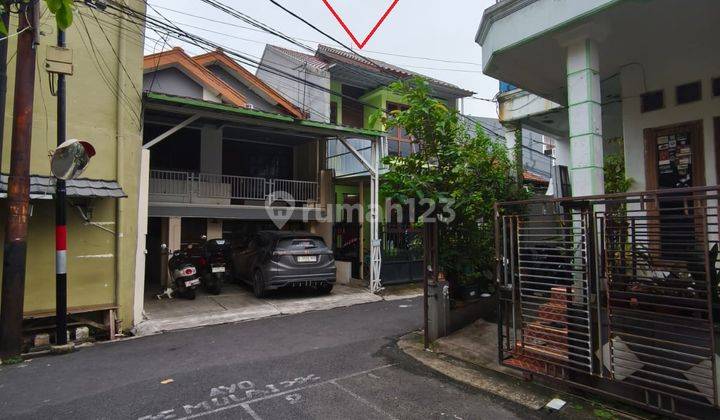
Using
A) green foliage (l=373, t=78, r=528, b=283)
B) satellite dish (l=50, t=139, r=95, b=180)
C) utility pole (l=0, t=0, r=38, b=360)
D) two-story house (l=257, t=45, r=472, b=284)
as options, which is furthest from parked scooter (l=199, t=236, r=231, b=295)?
green foliage (l=373, t=78, r=528, b=283)

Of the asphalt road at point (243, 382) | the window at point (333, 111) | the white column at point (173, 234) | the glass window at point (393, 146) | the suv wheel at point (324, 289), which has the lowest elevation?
the asphalt road at point (243, 382)

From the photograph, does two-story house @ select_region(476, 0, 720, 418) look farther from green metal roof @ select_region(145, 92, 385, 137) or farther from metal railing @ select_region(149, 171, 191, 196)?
metal railing @ select_region(149, 171, 191, 196)

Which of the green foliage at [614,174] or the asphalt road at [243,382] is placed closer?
the asphalt road at [243,382]

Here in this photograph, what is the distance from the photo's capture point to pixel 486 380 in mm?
4539

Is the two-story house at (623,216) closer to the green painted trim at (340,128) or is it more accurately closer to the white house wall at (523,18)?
the white house wall at (523,18)

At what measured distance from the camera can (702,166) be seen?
5977mm

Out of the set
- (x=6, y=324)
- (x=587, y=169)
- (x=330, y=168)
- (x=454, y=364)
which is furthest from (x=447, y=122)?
(x=330, y=168)

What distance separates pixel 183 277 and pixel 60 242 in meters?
3.30

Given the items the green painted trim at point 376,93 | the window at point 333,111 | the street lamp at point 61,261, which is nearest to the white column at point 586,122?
the street lamp at point 61,261

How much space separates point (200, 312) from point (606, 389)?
6.84m

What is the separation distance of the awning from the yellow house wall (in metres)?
0.21

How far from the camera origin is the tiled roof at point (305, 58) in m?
14.8

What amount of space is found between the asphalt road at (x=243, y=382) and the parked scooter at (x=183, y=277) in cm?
241

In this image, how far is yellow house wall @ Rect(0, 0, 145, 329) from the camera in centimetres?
627
